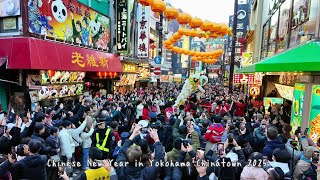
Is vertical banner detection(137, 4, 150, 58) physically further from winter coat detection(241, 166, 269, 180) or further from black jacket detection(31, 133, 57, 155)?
winter coat detection(241, 166, 269, 180)

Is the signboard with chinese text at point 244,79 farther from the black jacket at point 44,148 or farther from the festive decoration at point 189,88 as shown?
the black jacket at point 44,148

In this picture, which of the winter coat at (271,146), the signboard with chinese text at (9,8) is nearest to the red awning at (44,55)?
the signboard with chinese text at (9,8)

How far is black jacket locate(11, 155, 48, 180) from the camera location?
3547mm

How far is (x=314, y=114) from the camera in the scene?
678 centimetres

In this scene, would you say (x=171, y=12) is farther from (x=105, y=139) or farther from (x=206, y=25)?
(x=105, y=139)

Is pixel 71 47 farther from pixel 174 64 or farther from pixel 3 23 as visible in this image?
pixel 174 64

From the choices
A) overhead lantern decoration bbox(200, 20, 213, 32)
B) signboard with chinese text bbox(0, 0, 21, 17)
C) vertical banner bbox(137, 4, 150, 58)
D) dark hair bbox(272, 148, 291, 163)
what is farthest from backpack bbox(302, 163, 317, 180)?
vertical banner bbox(137, 4, 150, 58)

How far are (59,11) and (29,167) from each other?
33.4ft

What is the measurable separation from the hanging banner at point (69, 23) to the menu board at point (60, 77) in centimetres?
180

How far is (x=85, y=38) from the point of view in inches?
559

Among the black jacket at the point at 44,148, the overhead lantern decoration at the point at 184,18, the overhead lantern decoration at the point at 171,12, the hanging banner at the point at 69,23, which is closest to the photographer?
the black jacket at the point at 44,148

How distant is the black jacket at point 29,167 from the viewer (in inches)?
140

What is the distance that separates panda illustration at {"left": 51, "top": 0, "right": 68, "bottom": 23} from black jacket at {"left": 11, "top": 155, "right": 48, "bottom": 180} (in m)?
9.71

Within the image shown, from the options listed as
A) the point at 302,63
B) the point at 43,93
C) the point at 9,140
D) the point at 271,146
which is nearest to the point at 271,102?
the point at 302,63
